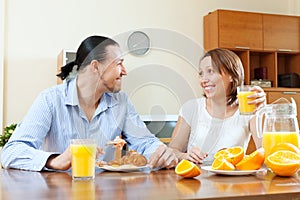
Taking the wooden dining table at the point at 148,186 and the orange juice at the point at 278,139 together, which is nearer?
the wooden dining table at the point at 148,186

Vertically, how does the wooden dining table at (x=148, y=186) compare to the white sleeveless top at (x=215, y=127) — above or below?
below

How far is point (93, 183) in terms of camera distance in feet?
3.71

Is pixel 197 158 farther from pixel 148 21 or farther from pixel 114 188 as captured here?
pixel 148 21

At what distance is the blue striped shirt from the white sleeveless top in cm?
27

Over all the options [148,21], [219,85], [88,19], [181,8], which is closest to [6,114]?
[88,19]

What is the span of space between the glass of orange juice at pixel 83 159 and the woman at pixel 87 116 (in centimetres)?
25

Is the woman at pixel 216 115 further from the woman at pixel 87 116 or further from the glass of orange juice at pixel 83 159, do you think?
the glass of orange juice at pixel 83 159

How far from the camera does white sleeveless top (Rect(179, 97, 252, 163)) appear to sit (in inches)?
78.6

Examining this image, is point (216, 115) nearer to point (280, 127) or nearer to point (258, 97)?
point (258, 97)

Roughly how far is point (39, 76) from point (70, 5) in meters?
0.70

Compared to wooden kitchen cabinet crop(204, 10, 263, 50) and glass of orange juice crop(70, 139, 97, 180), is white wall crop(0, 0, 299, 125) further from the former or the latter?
glass of orange juice crop(70, 139, 97, 180)

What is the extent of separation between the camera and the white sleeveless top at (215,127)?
2.00m

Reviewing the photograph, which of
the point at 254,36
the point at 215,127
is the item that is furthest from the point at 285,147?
the point at 254,36

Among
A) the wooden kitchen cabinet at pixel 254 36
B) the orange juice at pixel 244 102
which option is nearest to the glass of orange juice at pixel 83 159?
the orange juice at pixel 244 102
